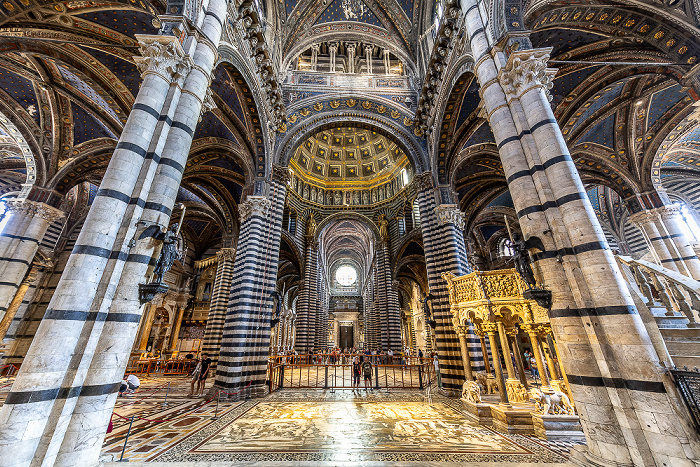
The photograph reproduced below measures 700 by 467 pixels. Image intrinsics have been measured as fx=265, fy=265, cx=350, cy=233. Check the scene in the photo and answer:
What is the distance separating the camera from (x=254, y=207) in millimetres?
10852

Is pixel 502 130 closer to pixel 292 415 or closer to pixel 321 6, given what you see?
pixel 292 415

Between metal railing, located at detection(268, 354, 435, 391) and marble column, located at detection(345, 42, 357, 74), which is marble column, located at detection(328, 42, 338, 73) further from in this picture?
metal railing, located at detection(268, 354, 435, 391)

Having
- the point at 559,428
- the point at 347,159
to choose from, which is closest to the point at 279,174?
the point at 559,428

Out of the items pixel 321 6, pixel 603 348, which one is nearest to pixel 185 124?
pixel 603 348

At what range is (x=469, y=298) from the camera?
24.1 feet

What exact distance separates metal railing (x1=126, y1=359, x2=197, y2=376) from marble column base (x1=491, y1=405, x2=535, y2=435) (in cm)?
1635

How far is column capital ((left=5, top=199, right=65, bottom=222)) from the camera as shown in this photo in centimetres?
1160

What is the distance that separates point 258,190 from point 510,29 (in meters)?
9.64

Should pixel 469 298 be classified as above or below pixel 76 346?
above

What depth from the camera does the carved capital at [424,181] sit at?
482 inches

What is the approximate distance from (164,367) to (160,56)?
57.2 ft

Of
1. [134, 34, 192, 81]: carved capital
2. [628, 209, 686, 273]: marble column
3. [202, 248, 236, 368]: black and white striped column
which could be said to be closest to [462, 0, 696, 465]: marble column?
[134, 34, 192, 81]: carved capital

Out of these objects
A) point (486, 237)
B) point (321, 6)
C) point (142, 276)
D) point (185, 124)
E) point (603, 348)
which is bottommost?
point (603, 348)

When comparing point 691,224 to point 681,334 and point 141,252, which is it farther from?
point 141,252
